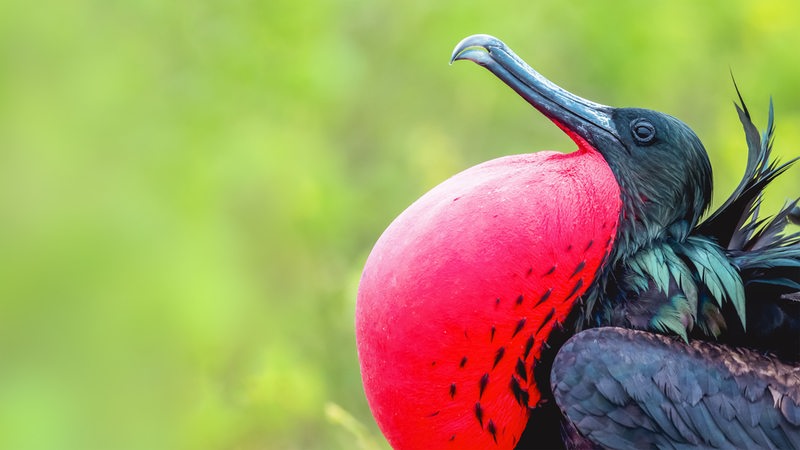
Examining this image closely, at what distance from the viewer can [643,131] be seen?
133 inches

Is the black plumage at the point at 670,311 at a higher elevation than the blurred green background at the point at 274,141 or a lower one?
lower

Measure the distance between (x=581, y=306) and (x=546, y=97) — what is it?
526 mm

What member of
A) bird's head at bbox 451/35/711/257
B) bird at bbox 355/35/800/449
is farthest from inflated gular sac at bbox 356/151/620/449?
bird's head at bbox 451/35/711/257

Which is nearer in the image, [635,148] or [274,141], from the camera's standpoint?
[635,148]

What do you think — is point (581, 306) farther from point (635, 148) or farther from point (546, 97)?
point (546, 97)

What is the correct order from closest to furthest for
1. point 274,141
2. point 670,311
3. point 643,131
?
point 670,311
point 643,131
point 274,141

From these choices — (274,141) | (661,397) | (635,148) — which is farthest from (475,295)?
(274,141)

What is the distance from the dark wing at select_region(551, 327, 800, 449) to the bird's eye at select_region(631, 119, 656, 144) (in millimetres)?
491

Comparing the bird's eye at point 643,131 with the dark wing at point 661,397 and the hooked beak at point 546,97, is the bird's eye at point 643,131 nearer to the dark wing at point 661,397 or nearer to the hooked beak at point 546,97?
the hooked beak at point 546,97

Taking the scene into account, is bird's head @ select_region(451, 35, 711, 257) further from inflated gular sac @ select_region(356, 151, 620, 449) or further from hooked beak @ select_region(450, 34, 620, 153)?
inflated gular sac @ select_region(356, 151, 620, 449)

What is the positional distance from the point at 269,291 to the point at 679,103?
246 cm

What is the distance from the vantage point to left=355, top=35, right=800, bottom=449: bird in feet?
10.1

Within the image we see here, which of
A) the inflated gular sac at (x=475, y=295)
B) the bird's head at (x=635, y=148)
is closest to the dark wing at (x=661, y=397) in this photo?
the inflated gular sac at (x=475, y=295)

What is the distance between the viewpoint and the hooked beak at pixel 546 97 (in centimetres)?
340
